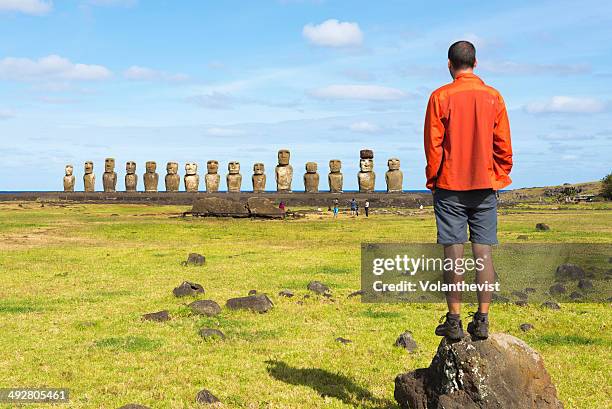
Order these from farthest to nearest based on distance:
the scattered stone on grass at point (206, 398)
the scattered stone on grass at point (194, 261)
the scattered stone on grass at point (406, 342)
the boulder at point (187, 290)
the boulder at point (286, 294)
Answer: the scattered stone on grass at point (194, 261)
the boulder at point (187, 290)
the boulder at point (286, 294)
the scattered stone on grass at point (406, 342)
the scattered stone on grass at point (206, 398)

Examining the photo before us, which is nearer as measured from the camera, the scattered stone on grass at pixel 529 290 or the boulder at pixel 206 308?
the boulder at pixel 206 308

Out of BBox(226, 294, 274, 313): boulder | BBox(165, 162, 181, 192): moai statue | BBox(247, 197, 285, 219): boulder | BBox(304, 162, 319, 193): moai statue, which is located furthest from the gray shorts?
BBox(165, 162, 181, 192): moai statue

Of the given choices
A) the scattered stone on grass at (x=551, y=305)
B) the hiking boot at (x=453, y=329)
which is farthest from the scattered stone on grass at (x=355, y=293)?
the hiking boot at (x=453, y=329)

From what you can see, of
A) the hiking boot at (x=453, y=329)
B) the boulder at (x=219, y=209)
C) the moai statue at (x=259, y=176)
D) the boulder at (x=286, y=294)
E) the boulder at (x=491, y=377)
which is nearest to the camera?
the boulder at (x=491, y=377)

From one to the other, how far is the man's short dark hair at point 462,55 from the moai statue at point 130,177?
176 feet

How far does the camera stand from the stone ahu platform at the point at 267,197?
4788 cm

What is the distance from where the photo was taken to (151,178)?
5547 centimetres

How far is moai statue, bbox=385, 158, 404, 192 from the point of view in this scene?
48.7m

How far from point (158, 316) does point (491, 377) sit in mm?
6561

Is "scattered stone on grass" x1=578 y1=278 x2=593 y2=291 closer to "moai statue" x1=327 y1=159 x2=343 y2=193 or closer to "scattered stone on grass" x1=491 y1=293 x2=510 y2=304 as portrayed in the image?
"scattered stone on grass" x1=491 y1=293 x2=510 y2=304

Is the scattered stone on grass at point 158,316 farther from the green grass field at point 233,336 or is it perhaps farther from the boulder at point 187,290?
the boulder at point 187,290

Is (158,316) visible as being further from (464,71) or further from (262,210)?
(262,210)

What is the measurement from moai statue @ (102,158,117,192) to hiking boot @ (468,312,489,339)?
54.8m

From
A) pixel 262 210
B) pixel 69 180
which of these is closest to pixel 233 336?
pixel 262 210
